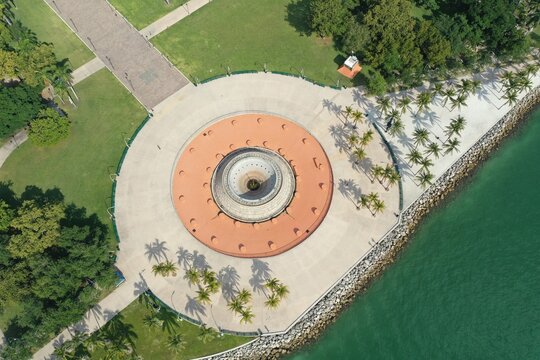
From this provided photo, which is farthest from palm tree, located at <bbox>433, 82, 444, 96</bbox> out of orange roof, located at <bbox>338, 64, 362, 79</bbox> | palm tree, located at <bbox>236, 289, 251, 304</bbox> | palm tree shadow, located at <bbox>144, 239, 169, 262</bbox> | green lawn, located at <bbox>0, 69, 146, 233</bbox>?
palm tree shadow, located at <bbox>144, 239, 169, 262</bbox>

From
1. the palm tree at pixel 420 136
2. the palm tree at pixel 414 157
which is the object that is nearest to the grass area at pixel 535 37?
the palm tree at pixel 420 136

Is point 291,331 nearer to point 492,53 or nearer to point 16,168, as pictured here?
point 16,168

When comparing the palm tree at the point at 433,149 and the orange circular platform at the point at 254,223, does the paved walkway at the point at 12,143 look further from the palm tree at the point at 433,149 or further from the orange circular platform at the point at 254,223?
the palm tree at the point at 433,149

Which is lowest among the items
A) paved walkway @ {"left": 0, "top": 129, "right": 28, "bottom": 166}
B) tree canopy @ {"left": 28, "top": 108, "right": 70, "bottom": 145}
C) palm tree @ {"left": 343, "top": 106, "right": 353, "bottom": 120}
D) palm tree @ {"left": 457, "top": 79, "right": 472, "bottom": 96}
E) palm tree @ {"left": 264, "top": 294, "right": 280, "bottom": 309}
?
palm tree @ {"left": 264, "top": 294, "right": 280, "bottom": 309}

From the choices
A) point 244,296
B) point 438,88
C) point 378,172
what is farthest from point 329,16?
point 244,296

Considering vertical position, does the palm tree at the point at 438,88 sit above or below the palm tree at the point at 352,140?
below

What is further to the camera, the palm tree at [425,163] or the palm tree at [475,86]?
the palm tree at [475,86]

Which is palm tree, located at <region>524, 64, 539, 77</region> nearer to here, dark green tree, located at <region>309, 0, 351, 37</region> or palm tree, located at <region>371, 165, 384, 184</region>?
palm tree, located at <region>371, 165, 384, 184</region>
